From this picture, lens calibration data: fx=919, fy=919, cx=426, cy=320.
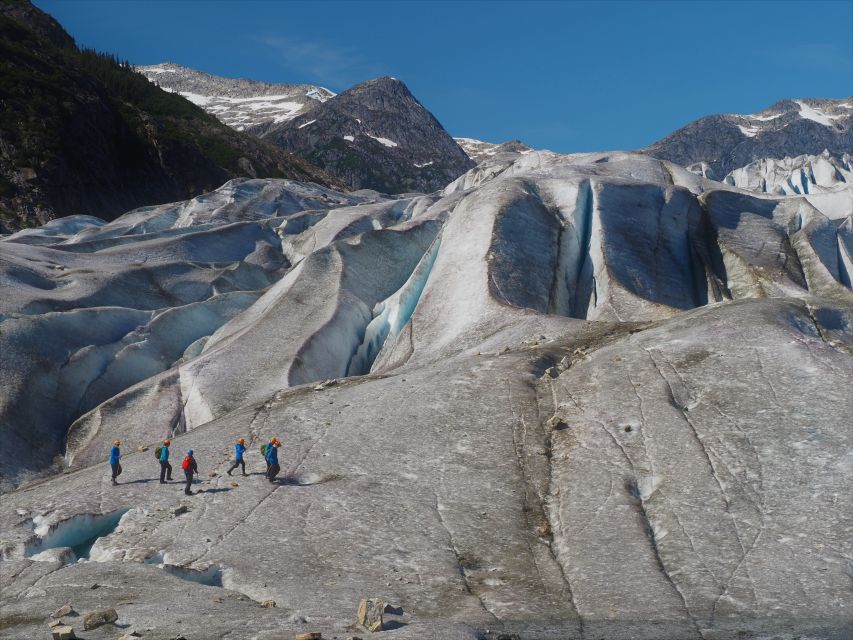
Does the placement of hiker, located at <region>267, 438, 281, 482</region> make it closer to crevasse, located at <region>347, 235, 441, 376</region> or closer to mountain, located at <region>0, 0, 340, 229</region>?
crevasse, located at <region>347, 235, 441, 376</region>

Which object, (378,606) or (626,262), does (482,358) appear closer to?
(378,606)

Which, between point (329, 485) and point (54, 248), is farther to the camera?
point (54, 248)

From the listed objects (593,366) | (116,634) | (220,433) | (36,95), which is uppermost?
(36,95)

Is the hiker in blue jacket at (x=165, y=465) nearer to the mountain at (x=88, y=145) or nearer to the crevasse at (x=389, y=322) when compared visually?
the crevasse at (x=389, y=322)

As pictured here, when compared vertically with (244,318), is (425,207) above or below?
above

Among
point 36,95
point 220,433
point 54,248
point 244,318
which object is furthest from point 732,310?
point 36,95

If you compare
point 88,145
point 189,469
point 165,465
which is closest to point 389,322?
point 165,465
